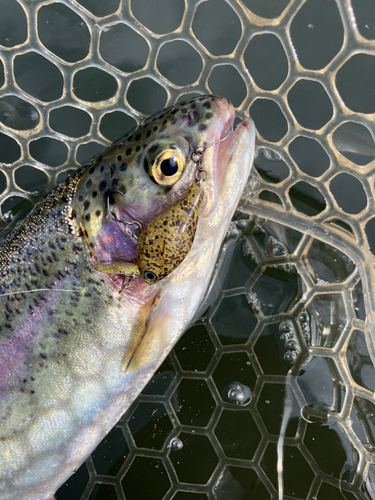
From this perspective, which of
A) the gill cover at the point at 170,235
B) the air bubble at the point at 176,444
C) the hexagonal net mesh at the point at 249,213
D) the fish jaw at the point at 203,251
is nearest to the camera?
the gill cover at the point at 170,235

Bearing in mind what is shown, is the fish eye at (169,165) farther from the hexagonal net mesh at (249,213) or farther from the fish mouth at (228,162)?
the hexagonal net mesh at (249,213)

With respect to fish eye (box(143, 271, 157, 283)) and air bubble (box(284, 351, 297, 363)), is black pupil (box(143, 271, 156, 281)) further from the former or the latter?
air bubble (box(284, 351, 297, 363))

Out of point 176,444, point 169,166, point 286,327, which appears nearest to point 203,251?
point 169,166

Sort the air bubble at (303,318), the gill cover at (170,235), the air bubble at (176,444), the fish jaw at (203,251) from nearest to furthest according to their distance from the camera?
the gill cover at (170,235) → the fish jaw at (203,251) → the air bubble at (303,318) → the air bubble at (176,444)

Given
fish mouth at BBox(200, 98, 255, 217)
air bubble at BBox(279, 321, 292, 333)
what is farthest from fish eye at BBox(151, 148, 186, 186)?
air bubble at BBox(279, 321, 292, 333)

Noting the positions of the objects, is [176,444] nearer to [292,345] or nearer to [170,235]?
[292,345]

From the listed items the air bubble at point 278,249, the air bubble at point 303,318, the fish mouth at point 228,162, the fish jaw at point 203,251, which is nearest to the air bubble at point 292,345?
the air bubble at point 303,318
